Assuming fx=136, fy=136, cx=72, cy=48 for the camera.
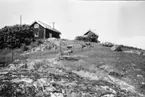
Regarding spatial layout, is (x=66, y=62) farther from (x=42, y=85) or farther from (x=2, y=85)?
(x=2, y=85)

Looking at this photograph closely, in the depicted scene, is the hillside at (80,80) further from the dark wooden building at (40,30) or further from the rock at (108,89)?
the dark wooden building at (40,30)

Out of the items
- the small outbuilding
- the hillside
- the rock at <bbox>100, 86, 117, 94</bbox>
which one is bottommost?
the rock at <bbox>100, 86, 117, 94</bbox>

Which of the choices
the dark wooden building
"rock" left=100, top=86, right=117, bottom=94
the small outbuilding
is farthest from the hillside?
the small outbuilding

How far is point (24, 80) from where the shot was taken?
11.8 m

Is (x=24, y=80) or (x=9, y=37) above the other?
(x=9, y=37)

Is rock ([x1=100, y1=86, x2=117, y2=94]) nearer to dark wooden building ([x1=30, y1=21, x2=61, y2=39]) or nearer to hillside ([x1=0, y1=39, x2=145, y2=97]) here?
hillside ([x1=0, y1=39, x2=145, y2=97])

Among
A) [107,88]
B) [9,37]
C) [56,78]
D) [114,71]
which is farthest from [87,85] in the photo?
[9,37]

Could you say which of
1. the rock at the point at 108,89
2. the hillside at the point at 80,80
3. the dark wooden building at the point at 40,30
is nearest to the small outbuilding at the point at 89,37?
the dark wooden building at the point at 40,30

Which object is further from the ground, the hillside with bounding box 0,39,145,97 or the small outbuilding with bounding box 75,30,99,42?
the small outbuilding with bounding box 75,30,99,42

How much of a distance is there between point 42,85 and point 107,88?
5811mm

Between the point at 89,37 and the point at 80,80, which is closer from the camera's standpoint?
the point at 80,80

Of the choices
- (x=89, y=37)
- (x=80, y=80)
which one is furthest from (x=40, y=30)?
(x=80, y=80)

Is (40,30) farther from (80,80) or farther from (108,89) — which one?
(108,89)

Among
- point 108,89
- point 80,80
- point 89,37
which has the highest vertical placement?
point 89,37
